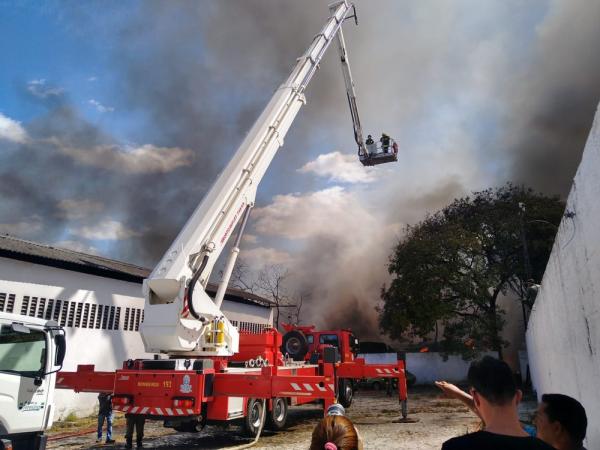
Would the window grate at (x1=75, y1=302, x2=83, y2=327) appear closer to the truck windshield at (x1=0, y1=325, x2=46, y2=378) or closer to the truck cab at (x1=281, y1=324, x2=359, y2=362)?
the truck cab at (x1=281, y1=324, x2=359, y2=362)

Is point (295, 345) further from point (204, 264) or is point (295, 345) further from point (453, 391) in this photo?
point (453, 391)

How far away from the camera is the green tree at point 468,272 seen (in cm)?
2770

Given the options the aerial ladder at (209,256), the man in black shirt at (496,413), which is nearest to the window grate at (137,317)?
the aerial ladder at (209,256)

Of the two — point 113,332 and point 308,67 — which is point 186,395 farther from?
point 308,67

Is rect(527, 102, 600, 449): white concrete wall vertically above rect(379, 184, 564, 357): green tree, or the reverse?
rect(379, 184, 564, 357): green tree

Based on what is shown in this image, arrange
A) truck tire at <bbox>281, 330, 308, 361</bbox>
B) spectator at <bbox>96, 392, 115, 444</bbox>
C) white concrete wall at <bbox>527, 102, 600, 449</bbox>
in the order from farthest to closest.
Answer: truck tire at <bbox>281, 330, 308, 361</bbox>, spectator at <bbox>96, 392, 115, 444</bbox>, white concrete wall at <bbox>527, 102, 600, 449</bbox>

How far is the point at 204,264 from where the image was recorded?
9789 millimetres

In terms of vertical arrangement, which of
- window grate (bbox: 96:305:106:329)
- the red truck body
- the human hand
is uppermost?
window grate (bbox: 96:305:106:329)

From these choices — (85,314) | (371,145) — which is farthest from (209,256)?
(371,145)

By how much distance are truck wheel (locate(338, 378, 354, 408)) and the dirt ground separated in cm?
58

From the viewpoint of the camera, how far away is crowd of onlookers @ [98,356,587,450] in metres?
1.99

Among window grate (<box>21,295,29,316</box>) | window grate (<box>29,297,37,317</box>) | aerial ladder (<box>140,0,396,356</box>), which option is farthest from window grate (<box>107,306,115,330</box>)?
aerial ladder (<box>140,0,396,356</box>)

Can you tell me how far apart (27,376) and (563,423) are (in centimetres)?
688

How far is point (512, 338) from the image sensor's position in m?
33.9
